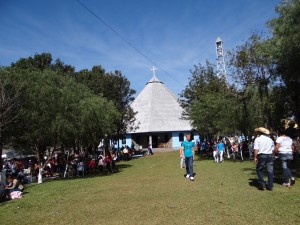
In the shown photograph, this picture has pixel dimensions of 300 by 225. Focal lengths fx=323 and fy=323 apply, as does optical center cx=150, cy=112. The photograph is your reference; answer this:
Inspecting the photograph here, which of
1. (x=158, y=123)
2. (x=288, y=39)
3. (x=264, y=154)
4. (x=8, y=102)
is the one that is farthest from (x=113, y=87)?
(x=264, y=154)

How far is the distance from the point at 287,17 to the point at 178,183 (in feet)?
26.5

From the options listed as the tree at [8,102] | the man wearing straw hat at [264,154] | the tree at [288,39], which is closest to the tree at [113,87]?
the tree at [8,102]

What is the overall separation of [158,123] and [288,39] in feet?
111

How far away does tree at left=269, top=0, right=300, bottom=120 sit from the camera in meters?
12.5

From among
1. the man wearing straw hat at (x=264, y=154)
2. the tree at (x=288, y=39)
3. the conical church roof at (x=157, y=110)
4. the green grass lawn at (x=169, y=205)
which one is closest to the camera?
the green grass lawn at (x=169, y=205)

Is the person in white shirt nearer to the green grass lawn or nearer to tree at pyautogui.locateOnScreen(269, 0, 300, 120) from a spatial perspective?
A: the green grass lawn

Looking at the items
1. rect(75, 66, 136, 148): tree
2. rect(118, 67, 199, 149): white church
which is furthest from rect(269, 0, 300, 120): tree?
rect(118, 67, 199, 149): white church

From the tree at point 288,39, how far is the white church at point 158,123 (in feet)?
99.2

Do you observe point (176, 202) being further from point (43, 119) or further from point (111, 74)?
point (111, 74)

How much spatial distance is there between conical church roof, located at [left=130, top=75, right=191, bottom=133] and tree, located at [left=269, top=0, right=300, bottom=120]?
97.1 ft

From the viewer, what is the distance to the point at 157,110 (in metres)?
48.2

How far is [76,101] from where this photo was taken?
18.5m

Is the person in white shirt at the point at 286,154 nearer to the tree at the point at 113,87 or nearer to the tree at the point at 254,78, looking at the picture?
the tree at the point at 254,78

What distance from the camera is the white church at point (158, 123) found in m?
45.7
